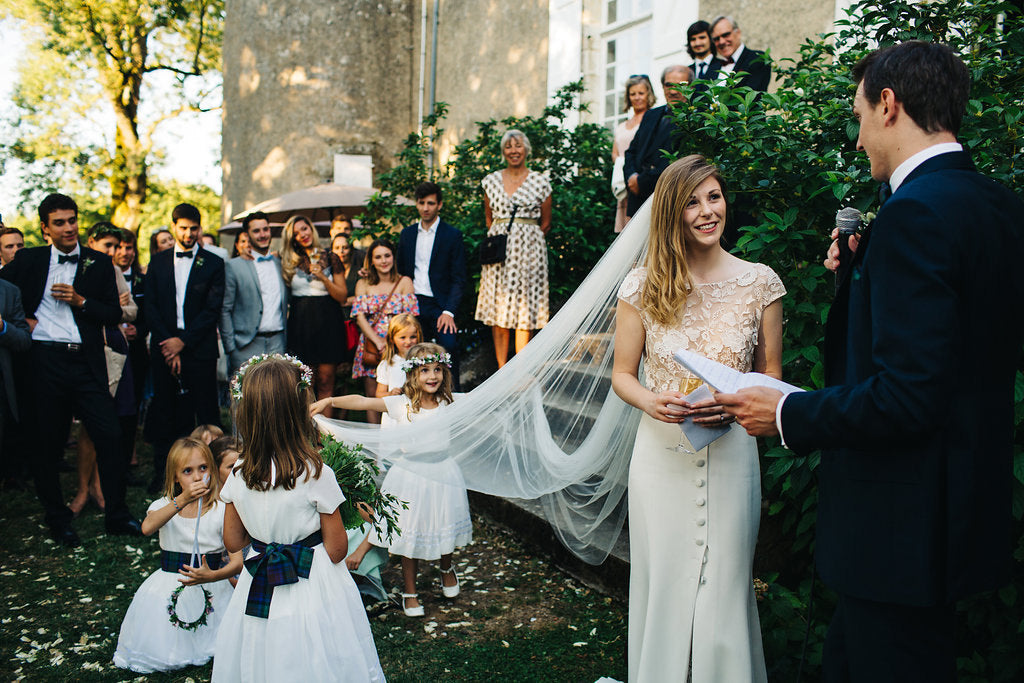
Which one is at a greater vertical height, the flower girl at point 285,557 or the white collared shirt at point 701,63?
the white collared shirt at point 701,63

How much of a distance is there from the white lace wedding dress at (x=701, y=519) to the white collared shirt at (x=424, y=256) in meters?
4.19

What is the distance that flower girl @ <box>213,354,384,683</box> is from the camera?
2.79 meters

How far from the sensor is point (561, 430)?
3.50 meters

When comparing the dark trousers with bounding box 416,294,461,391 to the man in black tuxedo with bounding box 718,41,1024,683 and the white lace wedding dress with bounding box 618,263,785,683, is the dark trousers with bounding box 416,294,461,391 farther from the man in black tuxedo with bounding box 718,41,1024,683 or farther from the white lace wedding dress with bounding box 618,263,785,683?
the man in black tuxedo with bounding box 718,41,1024,683

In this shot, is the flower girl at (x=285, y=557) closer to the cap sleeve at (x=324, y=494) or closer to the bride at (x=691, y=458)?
the cap sleeve at (x=324, y=494)

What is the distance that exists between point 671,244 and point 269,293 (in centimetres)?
500

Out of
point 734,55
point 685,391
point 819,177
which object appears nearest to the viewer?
point 685,391

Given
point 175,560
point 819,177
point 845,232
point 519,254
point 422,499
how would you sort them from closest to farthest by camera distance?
point 845,232
point 819,177
point 175,560
point 422,499
point 519,254

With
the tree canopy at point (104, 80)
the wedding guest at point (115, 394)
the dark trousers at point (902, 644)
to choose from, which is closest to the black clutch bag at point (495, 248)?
the wedding guest at point (115, 394)

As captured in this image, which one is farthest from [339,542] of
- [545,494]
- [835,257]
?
[835,257]

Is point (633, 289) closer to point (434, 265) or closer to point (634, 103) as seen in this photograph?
point (434, 265)

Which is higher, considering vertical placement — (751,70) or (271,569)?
(751,70)

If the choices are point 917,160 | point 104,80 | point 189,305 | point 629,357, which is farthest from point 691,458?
point 104,80

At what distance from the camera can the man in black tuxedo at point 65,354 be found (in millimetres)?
5309
